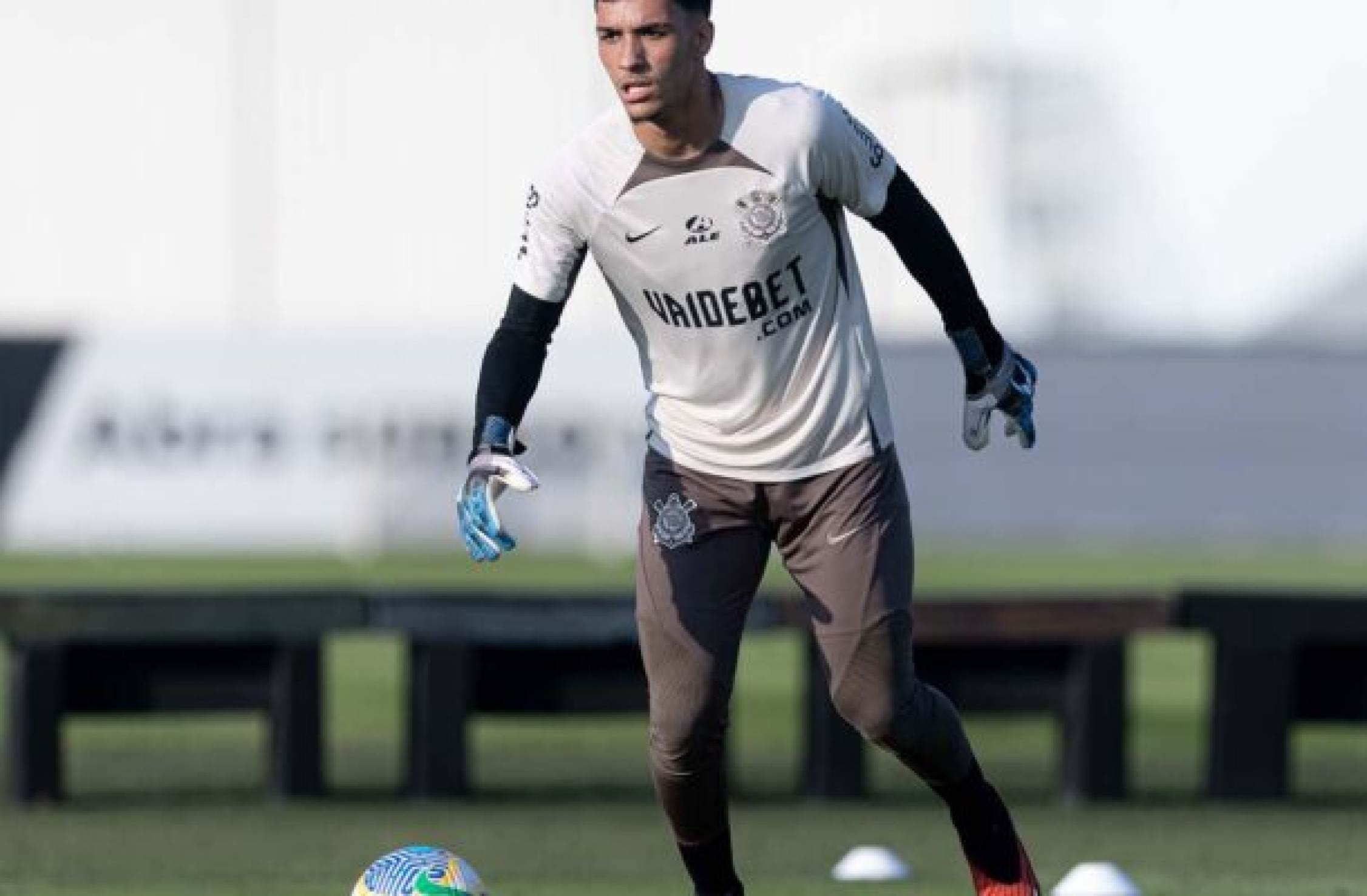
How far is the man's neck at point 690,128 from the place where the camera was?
7992mm

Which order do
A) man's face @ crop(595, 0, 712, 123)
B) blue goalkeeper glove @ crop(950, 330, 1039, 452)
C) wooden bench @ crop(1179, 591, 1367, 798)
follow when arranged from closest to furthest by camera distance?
1. man's face @ crop(595, 0, 712, 123)
2. blue goalkeeper glove @ crop(950, 330, 1039, 452)
3. wooden bench @ crop(1179, 591, 1367, 798)

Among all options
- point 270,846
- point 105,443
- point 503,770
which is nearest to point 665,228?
point 270,846

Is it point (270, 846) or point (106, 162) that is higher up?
point (106, 162)

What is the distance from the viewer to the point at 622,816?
13.1 metres

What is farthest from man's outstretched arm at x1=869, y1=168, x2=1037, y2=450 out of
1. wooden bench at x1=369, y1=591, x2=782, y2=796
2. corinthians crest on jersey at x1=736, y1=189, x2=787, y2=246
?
wooden bench at x1=369, y1=591, x2=782, y2=796

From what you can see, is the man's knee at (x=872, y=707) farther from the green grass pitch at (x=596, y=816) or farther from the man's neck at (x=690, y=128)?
the green grass pitch at (x=596, y=816)

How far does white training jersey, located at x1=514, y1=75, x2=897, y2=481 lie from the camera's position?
804cm

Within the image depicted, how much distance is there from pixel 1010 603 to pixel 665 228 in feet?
18.6

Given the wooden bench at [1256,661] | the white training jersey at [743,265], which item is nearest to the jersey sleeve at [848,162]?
the white training jersey at [743,265]

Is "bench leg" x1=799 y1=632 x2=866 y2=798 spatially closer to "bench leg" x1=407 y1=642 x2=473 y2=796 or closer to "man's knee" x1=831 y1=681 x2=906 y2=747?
"bench leg" x1=407 y1=642 x2=473 y2=796

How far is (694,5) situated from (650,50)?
147 millimetres

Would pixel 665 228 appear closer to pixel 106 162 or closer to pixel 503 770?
pixel 503 770

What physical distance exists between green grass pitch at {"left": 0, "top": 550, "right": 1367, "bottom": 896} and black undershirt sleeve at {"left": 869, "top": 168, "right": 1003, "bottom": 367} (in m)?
2.05

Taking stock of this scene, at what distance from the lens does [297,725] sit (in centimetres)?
1341
